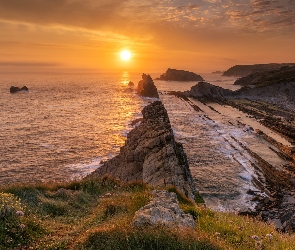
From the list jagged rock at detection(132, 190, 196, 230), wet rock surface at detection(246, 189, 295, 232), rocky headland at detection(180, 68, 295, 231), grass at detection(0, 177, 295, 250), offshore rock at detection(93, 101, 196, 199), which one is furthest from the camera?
rocky headland at detection(180, 68, 295, 231)

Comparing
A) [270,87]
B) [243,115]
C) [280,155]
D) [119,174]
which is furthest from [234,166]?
[270,87]

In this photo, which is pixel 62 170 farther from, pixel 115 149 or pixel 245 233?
pixel 245 233

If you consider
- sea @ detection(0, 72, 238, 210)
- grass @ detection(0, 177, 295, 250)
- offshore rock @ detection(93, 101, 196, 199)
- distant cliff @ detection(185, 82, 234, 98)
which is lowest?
sea @ detection(0, 72, 238, 210)

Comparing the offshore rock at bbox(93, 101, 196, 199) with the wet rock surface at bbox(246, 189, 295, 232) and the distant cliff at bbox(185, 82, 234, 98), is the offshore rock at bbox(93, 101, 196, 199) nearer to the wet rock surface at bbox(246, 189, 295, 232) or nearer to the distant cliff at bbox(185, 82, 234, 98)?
the wet rock surface at bbox(246, 189, 295, 232)

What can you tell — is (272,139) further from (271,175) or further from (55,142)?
(55,142)

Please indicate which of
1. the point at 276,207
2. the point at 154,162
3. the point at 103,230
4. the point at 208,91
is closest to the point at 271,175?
the point at 276,207

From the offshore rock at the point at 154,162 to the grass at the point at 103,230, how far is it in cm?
1015

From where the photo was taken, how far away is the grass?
725 cm

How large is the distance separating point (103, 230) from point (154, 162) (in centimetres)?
2196

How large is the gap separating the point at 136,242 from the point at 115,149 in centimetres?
4219

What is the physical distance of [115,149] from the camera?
1929 inches

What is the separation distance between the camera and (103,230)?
7.90m

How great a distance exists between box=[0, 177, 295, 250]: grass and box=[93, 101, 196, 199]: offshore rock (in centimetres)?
1015

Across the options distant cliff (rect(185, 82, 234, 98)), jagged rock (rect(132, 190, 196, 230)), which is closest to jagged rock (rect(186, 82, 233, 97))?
distant cliff (rect(185, 82, 234, 98))
